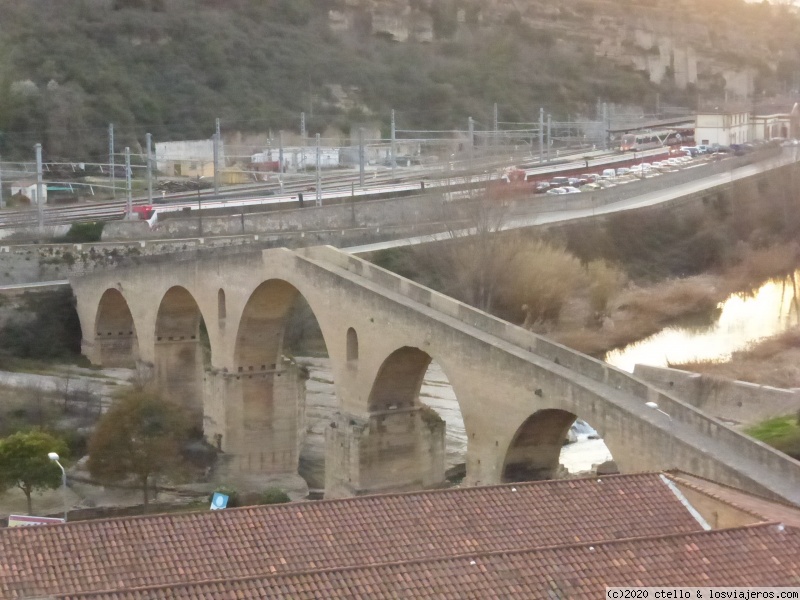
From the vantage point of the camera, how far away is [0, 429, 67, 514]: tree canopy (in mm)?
16656

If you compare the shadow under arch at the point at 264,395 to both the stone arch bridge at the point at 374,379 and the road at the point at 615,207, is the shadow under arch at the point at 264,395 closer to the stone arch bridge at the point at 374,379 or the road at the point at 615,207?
the stone arch bridge at the point at 374,379

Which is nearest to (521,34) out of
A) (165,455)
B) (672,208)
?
(672,208)

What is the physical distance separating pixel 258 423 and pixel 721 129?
102 ft

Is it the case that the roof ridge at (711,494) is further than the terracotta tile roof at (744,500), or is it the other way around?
the terracotta tile roof at (744,500)

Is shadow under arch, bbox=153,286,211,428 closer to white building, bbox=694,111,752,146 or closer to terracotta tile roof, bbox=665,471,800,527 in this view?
terracotta tile roof, bbox=665,471,800,527

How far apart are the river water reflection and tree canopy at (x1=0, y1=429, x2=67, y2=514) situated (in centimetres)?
1043

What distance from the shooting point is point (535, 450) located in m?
15.2

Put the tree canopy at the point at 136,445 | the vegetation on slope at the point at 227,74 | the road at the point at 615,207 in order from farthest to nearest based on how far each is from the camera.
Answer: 1. the vegetation on slope at the point at 227,74
2. the road at the point at 615,207
3. the tree canopy at the point at 136,445

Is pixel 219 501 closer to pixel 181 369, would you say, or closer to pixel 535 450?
pixel 535 450

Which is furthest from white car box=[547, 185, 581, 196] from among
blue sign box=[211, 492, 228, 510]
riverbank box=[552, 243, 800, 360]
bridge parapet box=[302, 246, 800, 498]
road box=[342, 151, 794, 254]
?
blue sign box=[211, 492, 228, 510]

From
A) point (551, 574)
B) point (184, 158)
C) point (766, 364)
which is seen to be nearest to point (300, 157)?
point (184, 158)

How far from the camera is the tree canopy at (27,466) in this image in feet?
54.6

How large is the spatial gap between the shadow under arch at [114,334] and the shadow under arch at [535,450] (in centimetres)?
1308

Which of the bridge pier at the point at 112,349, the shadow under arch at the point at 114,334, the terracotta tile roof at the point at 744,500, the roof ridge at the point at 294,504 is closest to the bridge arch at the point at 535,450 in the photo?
the terracotta tile roof at the point at 744,500
